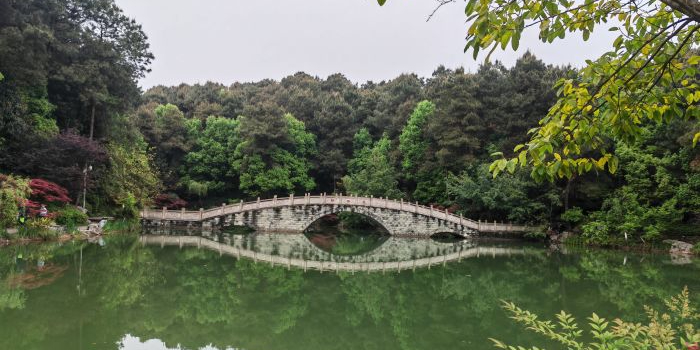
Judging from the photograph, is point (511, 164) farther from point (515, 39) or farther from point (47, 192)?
point (47, 192)

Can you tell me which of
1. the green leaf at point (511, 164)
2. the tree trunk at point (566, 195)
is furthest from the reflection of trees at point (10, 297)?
the tree trunk at point (566, 195)

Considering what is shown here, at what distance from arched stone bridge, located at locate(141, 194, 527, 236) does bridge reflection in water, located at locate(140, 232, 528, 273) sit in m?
2.35

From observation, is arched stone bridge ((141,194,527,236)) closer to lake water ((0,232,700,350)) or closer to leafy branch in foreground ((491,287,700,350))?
lake water ((0,232,700,350))

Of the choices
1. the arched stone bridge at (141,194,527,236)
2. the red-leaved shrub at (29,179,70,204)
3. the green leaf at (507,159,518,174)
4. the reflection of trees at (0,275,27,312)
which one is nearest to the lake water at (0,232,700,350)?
the reflection of trees at (0,275,27,312)

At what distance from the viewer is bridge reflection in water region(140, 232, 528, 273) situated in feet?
42.3

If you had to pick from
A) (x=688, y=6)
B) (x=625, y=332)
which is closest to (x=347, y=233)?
(x=625, y=332)

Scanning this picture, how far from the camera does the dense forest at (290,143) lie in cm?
1634

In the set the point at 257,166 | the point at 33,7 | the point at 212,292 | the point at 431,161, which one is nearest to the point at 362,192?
the point at 431,161

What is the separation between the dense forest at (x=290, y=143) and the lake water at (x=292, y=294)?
140 inches

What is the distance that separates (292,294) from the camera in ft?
28.2

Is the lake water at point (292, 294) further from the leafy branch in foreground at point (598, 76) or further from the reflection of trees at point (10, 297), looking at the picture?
the leafy branch in foreground at point (598, 76)

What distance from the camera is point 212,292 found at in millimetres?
8461

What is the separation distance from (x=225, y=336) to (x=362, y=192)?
20296 mm

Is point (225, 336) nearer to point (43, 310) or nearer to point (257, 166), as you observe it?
point (43, 310)
